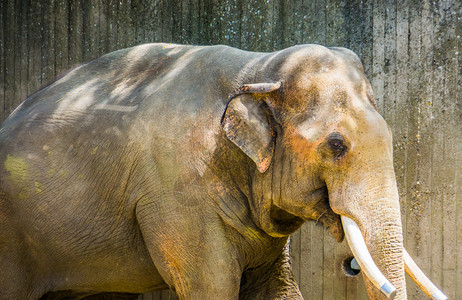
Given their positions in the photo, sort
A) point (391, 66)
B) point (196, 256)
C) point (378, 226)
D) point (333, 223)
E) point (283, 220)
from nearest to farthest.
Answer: point (378, 226), point (333, 223), point (196, 256), point (283, 220), point (391, 66)

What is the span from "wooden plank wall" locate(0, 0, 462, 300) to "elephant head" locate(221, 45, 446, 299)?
1406 mm

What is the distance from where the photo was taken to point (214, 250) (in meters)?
3.40

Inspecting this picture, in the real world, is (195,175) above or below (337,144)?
below

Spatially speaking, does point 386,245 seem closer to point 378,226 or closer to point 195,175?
point 378,226

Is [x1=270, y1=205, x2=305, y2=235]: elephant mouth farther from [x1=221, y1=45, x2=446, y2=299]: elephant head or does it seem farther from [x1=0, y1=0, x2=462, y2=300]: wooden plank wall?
[x1=0, y1=0, x2=462, y2=300]: wooden plank wall

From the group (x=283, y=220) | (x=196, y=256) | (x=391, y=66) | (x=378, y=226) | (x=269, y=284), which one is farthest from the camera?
(x=391, y=66)

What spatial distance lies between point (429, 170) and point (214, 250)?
2027 mm

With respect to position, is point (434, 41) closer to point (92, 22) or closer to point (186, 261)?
point (186, 261)

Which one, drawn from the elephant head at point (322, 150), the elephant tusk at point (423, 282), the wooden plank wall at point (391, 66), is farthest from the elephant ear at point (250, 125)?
the wooden plank wall at point (391, 66)

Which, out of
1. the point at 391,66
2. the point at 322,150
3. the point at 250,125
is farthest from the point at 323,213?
the point at 391,66

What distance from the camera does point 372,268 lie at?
9.11 ft

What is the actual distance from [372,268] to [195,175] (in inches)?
44.2

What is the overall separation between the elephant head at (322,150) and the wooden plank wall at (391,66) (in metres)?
1.41

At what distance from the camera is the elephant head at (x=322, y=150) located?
115 inches
